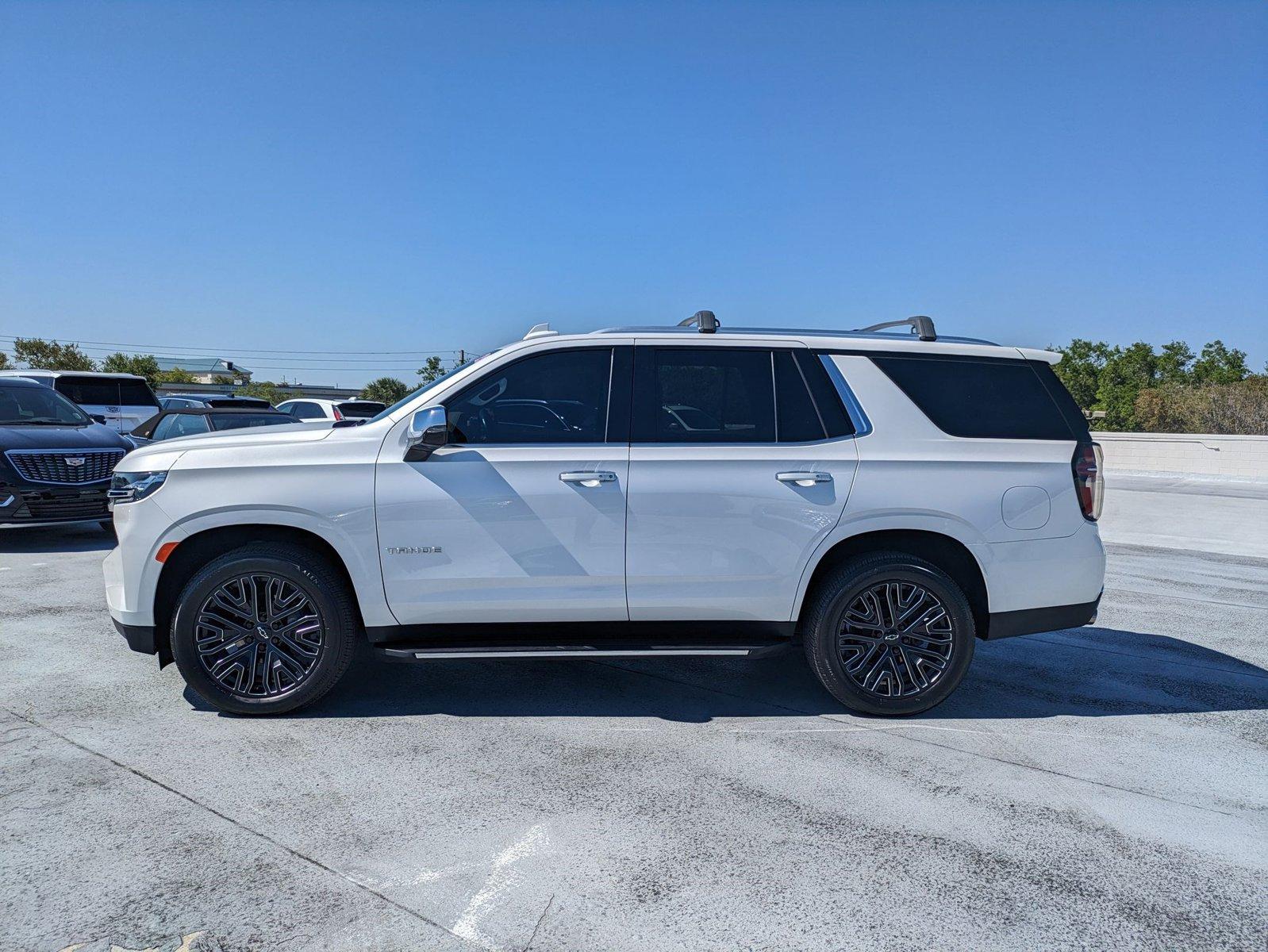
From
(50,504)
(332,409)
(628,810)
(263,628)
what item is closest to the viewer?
(628,810)

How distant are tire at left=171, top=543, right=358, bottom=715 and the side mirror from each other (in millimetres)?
738

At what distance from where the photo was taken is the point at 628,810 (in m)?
3.35

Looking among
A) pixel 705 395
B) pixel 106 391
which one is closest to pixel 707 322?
pixel 705 395

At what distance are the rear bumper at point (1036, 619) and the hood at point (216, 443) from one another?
3655mm

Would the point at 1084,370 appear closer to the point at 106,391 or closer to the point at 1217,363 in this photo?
the point at 1217,363

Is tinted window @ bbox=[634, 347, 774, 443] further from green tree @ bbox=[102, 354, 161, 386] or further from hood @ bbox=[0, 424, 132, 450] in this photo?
green tree @ bbox=[102, 354, 161, 386]

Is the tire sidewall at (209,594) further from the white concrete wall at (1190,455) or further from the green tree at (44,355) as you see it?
the green tree at (44,355)

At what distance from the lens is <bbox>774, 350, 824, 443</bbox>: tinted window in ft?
14.3

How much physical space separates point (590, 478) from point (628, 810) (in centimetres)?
158

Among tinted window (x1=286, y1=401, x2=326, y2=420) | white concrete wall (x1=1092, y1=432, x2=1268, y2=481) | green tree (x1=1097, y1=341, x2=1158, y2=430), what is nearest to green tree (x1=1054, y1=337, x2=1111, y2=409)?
green tree (x1=1097, y1=341, x2=1158, y2=430)

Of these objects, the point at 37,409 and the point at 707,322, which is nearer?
the point at 707,322

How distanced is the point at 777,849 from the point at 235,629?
110 inches

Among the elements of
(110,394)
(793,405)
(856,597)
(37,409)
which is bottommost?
(856,597)

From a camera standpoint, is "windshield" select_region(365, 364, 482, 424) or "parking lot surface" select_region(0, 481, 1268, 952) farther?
"windshield" select_region(365, 364, 482, 424)
